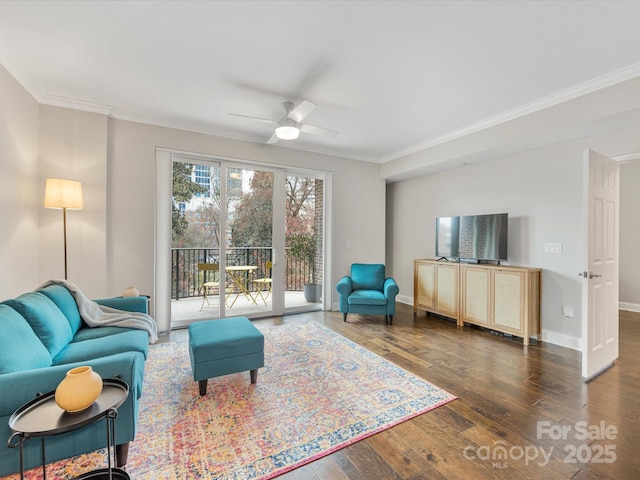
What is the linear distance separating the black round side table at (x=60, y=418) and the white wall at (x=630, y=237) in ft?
24.9

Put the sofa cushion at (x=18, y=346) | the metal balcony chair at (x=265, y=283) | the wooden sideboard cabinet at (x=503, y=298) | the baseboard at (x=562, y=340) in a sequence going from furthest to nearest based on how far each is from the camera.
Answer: the metal balcony chair at (x=265, y=283) → the wooden sideboard cabinet at (x=503, y=298) → the baseboard at (x=562, y=340) → the sofa cushion at (x=18, y=346)

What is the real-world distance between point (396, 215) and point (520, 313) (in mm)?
2973

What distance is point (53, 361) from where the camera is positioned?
77.4 inches

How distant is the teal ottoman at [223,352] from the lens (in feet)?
7.55

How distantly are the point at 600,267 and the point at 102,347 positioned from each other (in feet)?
14.6

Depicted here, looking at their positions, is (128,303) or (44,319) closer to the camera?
(44,319)

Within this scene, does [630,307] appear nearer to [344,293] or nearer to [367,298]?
[367,298]

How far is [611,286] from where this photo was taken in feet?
9.98

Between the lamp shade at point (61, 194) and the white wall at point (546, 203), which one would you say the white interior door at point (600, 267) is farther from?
the lamp shade at point (61, 194)

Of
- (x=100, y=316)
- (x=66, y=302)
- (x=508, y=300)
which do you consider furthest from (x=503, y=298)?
(x=66, y=302)

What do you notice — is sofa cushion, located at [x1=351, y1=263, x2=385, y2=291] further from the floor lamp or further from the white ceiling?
the floor lamp

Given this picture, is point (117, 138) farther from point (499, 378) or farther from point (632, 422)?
point (632, 422)

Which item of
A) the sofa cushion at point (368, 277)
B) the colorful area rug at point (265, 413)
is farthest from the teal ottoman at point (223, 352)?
the sofa cushion at point (368, 277)

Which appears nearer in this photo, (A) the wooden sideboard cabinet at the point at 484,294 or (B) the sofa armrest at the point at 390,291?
(A) the wooden sideboard cabinet at the point at 484,294
